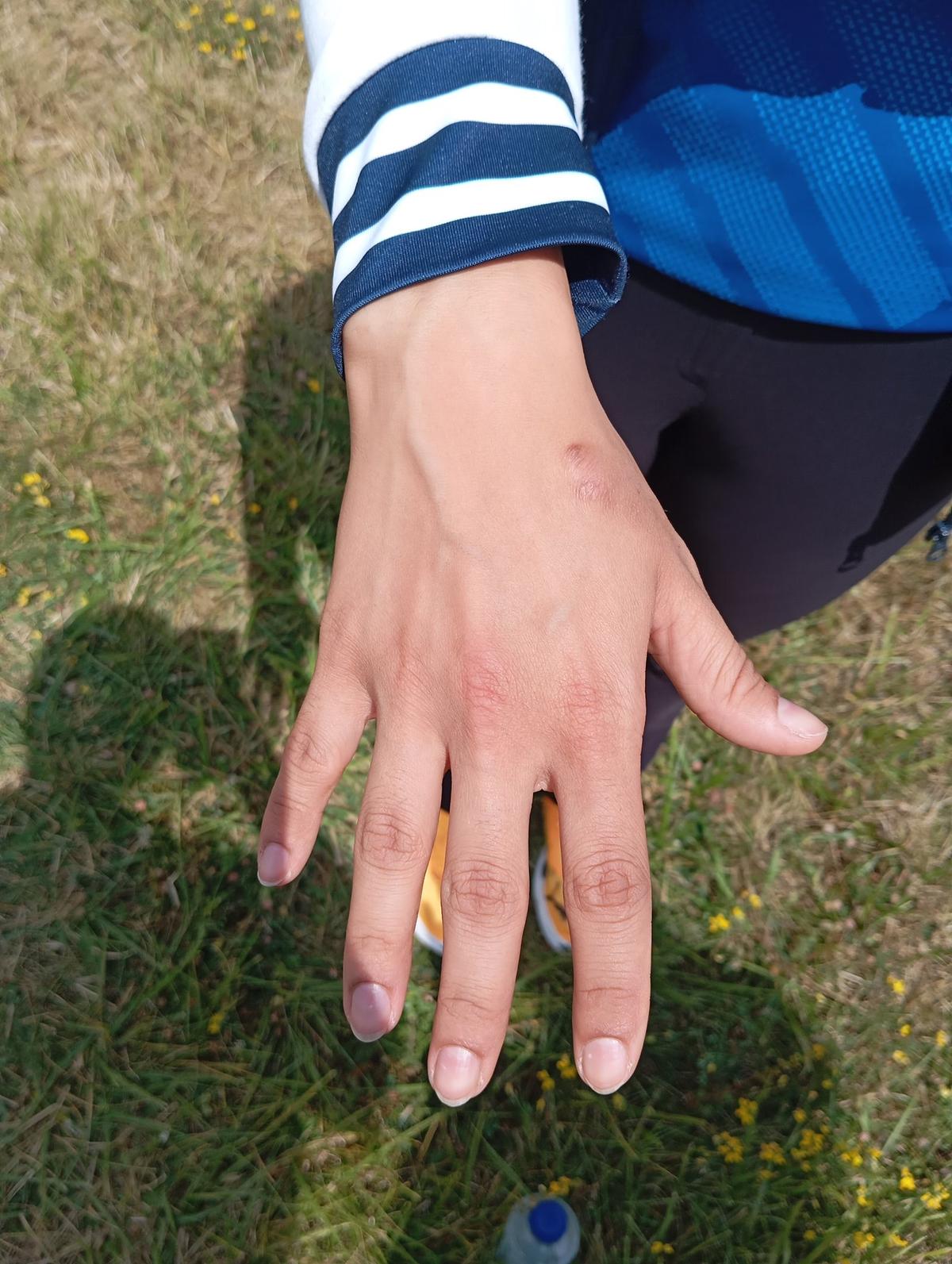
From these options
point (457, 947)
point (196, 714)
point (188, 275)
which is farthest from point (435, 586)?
point (188, 275)

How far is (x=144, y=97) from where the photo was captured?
10.6ft

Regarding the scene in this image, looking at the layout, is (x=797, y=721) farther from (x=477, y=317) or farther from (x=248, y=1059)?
(x=248, y=1059)

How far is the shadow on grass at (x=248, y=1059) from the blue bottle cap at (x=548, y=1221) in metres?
0.41

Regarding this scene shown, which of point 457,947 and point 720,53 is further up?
point 720,53

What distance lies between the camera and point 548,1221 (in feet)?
6.38

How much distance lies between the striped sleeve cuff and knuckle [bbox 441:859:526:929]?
0.68 meters

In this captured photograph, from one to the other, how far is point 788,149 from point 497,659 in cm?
83

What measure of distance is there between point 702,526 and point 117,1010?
204cm

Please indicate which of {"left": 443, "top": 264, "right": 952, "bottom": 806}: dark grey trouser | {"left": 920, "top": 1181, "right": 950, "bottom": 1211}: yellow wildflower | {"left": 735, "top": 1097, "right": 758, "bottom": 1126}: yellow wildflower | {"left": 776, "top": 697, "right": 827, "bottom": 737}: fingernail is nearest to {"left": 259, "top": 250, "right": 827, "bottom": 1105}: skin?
{"left": 776, "top": 697, "right": 827, "bottom": 737}: fingernail

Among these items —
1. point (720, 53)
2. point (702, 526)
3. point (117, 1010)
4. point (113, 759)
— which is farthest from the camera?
point (113, 759)

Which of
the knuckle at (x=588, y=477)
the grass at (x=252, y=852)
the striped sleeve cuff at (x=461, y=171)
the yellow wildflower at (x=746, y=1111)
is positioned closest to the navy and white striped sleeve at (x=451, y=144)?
the striped sleeve cuff at (x=461, y=171)

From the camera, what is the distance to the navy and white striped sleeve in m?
0.99

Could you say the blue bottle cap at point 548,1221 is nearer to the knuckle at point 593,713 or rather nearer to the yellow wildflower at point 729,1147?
the yellow wildflower at point 729,1147

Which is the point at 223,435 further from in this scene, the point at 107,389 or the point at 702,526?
the point at 702,526
